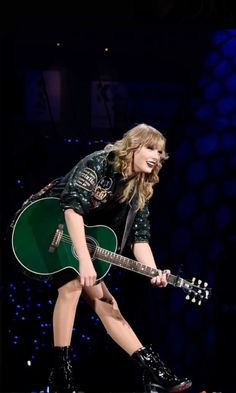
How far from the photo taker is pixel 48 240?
13.9ft

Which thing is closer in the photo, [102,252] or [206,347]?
[102,252]

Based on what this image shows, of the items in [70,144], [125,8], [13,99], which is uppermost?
[125,8]

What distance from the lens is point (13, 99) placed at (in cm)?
507

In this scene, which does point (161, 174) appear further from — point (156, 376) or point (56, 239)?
point (156, 376)

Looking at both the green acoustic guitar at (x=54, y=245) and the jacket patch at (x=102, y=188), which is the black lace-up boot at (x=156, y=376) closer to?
the green acoustic guitar at (x=54, y=245)

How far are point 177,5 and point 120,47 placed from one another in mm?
573

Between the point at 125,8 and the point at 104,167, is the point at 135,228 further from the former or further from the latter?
the point at 125,8

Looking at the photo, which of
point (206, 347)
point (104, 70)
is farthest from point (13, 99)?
point (206, 347)

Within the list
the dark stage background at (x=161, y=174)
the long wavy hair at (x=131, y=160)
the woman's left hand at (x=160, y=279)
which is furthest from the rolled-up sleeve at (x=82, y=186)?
the dark stage background at (x=161, y=174)

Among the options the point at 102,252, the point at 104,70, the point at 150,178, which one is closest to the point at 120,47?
the point at 104,70

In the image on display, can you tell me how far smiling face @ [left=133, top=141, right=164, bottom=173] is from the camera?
4.16m

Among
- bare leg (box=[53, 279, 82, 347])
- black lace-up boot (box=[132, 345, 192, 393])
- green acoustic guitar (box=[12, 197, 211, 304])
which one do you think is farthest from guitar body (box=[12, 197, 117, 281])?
black lace-up boot (box=[132, 345, 192, 393])

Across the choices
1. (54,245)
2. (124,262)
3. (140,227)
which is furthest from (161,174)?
(54,245)

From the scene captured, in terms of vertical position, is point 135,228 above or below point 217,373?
above
